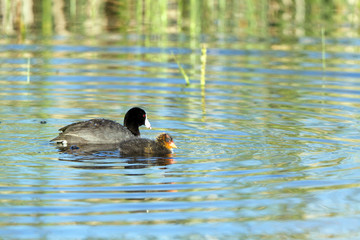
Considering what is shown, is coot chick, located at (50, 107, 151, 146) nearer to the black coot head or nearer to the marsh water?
the marsh water

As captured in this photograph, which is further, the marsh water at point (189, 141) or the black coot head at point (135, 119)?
the black coot head at point (135, 119)

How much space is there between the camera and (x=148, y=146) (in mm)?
10500

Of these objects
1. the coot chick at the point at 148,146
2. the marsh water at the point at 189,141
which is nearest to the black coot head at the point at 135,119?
the marsh water at the point at 189,141

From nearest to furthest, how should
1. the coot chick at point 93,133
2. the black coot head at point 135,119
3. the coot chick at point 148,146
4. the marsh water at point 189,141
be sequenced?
the marsh water at point 189,141 < the coot chick at point 148,146 < the coot chick at point 93,133 < the black coot head at point 135,119

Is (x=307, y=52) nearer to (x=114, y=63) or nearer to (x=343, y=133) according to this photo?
(x=114, y=63)

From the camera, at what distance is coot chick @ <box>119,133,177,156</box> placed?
33.7 feet

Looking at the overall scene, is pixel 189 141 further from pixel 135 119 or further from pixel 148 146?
pixel 135 119

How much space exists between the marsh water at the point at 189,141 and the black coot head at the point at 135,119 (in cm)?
31

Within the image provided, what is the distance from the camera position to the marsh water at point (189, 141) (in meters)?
7.54

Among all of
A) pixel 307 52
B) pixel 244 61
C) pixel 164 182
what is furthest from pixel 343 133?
pixel 307 52

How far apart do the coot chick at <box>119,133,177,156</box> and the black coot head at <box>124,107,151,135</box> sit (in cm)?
85

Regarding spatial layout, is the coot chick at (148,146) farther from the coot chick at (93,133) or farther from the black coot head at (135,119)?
the black coot head at (135,119)

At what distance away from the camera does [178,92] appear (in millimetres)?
14695

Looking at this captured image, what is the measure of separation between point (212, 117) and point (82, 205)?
5.03 metres
